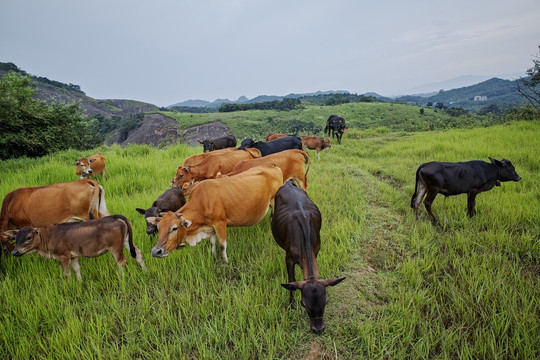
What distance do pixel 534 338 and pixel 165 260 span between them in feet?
14.0

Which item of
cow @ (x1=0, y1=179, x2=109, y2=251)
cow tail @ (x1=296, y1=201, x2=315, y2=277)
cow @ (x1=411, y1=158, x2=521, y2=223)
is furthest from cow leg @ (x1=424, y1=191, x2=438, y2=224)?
cow @ (x1=0, y1=179, x2=109, y2=251)

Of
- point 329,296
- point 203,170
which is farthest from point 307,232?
point 203,170

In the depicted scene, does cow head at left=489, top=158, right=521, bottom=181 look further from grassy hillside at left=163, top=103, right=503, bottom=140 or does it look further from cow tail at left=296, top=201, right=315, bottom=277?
grassy hillside at left=163, top=103, right=503, bottom=140

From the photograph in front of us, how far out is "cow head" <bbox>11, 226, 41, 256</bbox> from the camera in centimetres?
313

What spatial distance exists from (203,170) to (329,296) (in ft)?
14.4

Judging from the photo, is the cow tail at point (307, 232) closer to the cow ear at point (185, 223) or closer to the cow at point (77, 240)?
the cow ear at point (185, 223)

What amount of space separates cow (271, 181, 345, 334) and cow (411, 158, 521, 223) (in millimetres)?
2914

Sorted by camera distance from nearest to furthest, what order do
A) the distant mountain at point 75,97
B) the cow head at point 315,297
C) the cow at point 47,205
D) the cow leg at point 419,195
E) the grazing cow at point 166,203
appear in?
the cow head at point 315,297 → the cow at point 47,205 → the grazing cow at point 166,203 → the cow leg at point 419,195 → the distant mountain at point 75,97

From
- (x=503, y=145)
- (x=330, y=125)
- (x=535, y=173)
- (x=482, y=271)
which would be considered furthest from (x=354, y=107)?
(x=482, y=271)

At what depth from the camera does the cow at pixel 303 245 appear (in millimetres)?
2340

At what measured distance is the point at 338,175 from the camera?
8.09 metres

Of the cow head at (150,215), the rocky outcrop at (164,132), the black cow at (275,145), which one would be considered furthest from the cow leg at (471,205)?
the rocky outcrop at (164,132)

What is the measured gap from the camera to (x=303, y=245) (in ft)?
9.16

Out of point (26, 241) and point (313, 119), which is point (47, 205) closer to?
point (26, 241)
